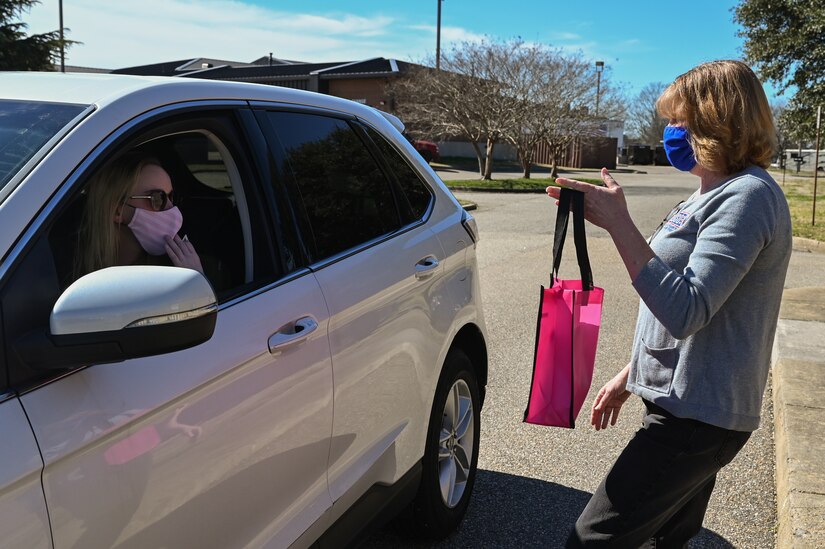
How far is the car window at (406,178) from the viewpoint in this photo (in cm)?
325

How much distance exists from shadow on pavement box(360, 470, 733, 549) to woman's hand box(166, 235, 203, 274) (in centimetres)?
170

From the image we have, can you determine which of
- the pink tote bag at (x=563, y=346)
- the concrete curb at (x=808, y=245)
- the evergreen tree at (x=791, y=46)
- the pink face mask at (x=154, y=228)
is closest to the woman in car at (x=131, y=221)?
the pink face mask at (x=154, y=228)

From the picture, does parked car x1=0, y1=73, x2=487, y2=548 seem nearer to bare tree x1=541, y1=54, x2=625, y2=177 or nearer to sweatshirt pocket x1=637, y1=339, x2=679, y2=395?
sweatshirt pocket x1=637, y1=339, x2=679, y2=395

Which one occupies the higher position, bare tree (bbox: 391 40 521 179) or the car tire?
bare tree (bbox: 391 40 521 179)

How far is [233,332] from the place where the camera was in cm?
196

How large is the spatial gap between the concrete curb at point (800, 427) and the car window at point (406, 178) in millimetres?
2076

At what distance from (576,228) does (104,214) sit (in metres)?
1.33

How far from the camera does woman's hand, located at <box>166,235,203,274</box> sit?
2.24 m

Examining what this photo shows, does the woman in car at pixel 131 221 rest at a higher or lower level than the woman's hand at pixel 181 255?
higher

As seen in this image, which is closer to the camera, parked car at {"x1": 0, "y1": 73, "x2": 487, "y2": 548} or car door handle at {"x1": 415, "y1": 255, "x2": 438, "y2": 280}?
parked car at {"x1": 0, "y1": 73, "x2": 487, "y2": 548}

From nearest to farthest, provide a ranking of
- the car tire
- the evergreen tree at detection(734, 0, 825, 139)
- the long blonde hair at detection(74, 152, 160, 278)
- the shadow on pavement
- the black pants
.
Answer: the long blonde hair at detection(74, 152, 160, 278), the black pants, the car tire, the shadow on pavement, the evergreen tree at detection(734, 0, 825, 139)

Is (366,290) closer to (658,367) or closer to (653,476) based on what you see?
(658,367)

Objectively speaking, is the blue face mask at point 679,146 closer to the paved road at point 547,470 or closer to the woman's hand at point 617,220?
the woman's hand at point 617,220

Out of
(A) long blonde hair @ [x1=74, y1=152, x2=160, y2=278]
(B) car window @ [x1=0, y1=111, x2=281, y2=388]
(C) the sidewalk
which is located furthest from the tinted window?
(C) the sidewalk
